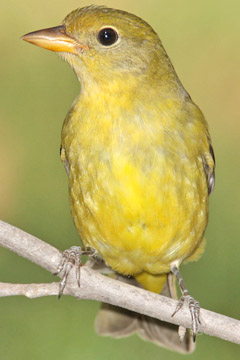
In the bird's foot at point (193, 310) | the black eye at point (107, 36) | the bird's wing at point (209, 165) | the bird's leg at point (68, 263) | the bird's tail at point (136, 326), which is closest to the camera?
the bird's leg at point (68, 263)

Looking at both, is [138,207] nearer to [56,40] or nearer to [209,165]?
[209,165]

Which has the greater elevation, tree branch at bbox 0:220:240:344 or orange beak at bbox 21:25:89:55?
orange beak at bbox 21:25:89:55

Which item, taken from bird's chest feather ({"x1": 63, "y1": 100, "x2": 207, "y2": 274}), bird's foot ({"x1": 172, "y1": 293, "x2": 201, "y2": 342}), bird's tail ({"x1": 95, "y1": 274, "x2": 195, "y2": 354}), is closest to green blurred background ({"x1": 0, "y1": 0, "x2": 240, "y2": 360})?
bird's tail ({"x1": 95, "y1": 274, "x2": 195, "y2": 354})

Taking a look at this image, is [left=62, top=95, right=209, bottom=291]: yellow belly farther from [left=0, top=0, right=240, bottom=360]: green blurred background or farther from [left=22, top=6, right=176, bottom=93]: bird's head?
[left=0, top=0, right=240, bottom=360]: green blurred background

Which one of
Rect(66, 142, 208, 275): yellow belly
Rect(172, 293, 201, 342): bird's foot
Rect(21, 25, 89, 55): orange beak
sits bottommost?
Rect(172, 293, 201, 342): bird's foot

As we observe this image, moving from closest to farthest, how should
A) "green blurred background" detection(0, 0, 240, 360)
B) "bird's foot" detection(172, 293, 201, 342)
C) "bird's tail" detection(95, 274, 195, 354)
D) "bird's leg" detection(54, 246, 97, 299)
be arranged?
1. "bird's leg" detection(54, 246, 97, 299)
2. "bird's foot" detection(172, 293, 201, 342)
3. "bird's tail" detection(95, 274, 195, 354)
4. "green blurred background" detection(0, 0, 240, 360)

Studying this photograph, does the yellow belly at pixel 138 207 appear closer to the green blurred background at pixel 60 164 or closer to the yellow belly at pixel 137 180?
the yellow belly at pixel 137 180

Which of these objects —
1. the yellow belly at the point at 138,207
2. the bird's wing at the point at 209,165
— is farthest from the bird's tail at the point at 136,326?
the bird's wing at the point at 209,165

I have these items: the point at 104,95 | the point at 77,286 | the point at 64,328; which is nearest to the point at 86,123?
the point at 104,95
